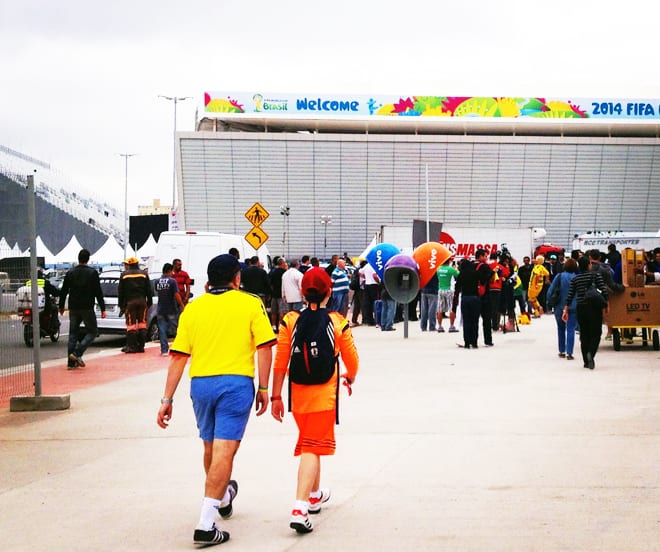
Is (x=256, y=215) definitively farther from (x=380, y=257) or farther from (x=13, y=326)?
(x=13, y=326)

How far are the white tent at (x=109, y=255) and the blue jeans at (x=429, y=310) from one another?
45.3 m

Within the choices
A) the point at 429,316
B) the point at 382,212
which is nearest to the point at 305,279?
the point at 429,316

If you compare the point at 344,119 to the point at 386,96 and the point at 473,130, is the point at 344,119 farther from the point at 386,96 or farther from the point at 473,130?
the point at 473,130

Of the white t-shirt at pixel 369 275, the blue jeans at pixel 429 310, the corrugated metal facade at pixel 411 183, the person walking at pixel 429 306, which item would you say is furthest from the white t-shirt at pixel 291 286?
the corrugated metal facade at pixel 411 183

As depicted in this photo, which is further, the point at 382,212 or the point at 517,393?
the point at 382,212

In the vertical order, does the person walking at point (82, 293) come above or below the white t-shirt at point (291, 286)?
above

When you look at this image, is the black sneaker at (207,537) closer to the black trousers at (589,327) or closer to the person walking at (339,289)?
the black trousers at (589,327)

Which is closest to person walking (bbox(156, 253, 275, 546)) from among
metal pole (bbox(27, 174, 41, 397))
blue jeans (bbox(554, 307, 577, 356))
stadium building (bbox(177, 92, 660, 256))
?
metal pole (bbox(27, 174, 41, 397))

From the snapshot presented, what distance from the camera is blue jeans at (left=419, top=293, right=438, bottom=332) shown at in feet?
84.5

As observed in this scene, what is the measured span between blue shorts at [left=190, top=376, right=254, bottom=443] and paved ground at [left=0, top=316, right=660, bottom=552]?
1.99 feet

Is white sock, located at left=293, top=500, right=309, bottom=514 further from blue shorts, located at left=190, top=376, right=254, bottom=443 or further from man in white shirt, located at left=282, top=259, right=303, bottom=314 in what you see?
man in white shirt, located at left=282, top=259, right=303, bottom=314

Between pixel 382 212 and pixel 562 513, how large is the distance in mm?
101837

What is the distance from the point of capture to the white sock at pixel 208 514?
19.5 feet

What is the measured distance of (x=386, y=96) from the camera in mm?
108562
